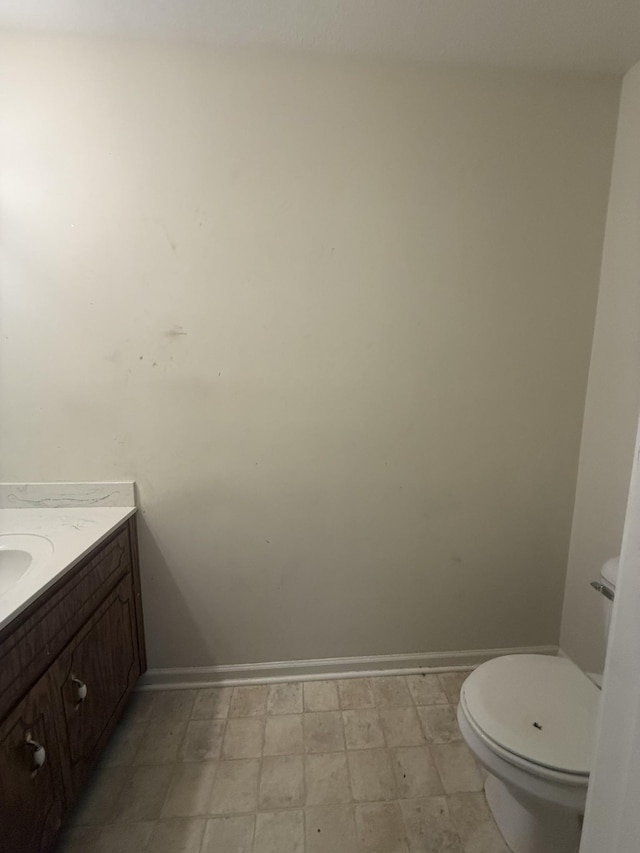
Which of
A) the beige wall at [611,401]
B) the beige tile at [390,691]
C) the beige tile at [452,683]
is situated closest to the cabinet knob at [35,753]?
the beige tile at [390,691]

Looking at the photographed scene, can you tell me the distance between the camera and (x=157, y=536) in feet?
5.09

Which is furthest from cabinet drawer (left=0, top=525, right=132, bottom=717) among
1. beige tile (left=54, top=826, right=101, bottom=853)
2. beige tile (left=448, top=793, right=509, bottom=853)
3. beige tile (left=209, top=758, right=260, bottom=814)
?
beige tile (left=448, top=793, right=509, bottom=853)

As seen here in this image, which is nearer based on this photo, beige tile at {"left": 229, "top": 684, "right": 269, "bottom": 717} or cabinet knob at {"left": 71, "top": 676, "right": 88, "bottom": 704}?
cabinet knob at {"left": 71, "top": 676, "right": 88, "bottom": 704}

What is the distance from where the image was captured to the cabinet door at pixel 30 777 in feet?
2.77

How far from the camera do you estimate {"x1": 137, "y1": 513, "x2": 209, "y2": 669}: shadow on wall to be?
1557mm

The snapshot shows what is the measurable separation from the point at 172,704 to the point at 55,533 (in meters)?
0.84

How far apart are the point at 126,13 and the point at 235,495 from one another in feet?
5.09

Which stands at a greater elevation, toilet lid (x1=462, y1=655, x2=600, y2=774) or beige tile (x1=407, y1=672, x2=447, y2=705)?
toilet lid (x1=462, y1=655, x2=600, y2=774)

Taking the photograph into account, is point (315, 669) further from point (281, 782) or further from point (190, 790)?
point (190, 790)

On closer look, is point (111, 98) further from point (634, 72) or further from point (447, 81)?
point (634, 72)

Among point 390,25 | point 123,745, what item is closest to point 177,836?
point 123,745

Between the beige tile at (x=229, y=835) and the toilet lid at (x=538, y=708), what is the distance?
0.71 meters

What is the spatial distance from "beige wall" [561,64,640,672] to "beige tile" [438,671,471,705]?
1.56 ft

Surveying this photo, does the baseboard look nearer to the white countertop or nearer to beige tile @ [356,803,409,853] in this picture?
beige tile @ [356,803,409,853]
